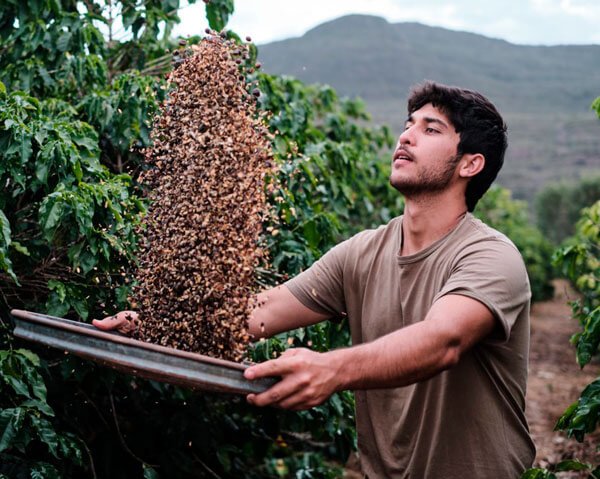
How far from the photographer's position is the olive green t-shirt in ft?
6.78

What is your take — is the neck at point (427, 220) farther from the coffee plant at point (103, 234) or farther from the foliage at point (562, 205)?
the foliage at point (562, 205)

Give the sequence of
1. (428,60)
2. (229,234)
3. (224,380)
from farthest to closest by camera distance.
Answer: (428,60) → (229,234) → (224,380)

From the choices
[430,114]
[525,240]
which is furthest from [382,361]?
[525,240]

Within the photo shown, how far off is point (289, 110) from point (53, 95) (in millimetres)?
1247

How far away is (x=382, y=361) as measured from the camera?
70.9 inches

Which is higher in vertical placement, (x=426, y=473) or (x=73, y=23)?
(x=73, y=23)

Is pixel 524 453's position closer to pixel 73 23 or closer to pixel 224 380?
pixel 224 380

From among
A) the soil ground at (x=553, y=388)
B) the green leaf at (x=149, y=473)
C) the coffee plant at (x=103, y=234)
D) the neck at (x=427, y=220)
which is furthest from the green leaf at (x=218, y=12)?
the soil ground at (x=553, y=388)

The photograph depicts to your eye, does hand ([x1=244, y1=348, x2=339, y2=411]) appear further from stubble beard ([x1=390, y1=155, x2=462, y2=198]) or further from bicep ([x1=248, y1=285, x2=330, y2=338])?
stubble beard ([x1=390, y1=155, x2=462, y2=198])

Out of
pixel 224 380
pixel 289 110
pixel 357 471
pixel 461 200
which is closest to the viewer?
pixel 224 380

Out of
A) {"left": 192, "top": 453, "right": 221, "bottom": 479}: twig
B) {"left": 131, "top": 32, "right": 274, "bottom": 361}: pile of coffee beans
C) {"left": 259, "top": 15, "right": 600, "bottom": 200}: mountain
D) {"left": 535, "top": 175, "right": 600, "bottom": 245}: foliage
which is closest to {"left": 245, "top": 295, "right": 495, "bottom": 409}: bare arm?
{"left": 131, "top": 32, "right": 274, "bottom": 361}: pile of coffee beans

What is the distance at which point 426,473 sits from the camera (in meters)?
2.22

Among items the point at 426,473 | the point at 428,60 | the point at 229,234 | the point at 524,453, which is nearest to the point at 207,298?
the point at 229,234

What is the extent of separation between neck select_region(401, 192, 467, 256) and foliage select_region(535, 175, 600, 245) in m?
26.6
